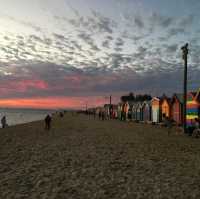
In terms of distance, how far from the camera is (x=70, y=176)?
9.38 meters

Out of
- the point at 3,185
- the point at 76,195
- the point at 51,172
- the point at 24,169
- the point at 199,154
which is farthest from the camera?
the point at 199,154

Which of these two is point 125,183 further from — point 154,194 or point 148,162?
point 148,162

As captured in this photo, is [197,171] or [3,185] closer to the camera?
[3,185]

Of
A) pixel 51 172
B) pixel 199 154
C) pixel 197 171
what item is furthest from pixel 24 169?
pixel 199 154

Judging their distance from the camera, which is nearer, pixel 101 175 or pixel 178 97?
pixel 101 175

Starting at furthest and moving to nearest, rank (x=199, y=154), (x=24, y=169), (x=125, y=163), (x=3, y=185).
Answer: (x=199, y=154), (x=125, y=163), (x=24, y=169), (x=3, y=185)

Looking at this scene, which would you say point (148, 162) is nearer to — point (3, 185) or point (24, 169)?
point (24, 169)

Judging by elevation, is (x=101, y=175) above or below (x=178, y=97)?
below

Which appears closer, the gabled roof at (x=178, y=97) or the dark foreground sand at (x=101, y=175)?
the dark foreground sand at (x=101, y=175)

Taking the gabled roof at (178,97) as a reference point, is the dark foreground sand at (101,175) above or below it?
below

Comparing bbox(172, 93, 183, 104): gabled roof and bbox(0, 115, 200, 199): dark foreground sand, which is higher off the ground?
bbox(172, 93, 183, 104): gabled roof

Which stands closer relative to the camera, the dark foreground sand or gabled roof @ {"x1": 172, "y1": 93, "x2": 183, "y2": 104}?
the dark foreground sand

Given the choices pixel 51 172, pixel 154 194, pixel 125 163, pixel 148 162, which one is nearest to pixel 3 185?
pixel 51 172

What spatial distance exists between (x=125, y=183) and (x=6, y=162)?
245 inches
